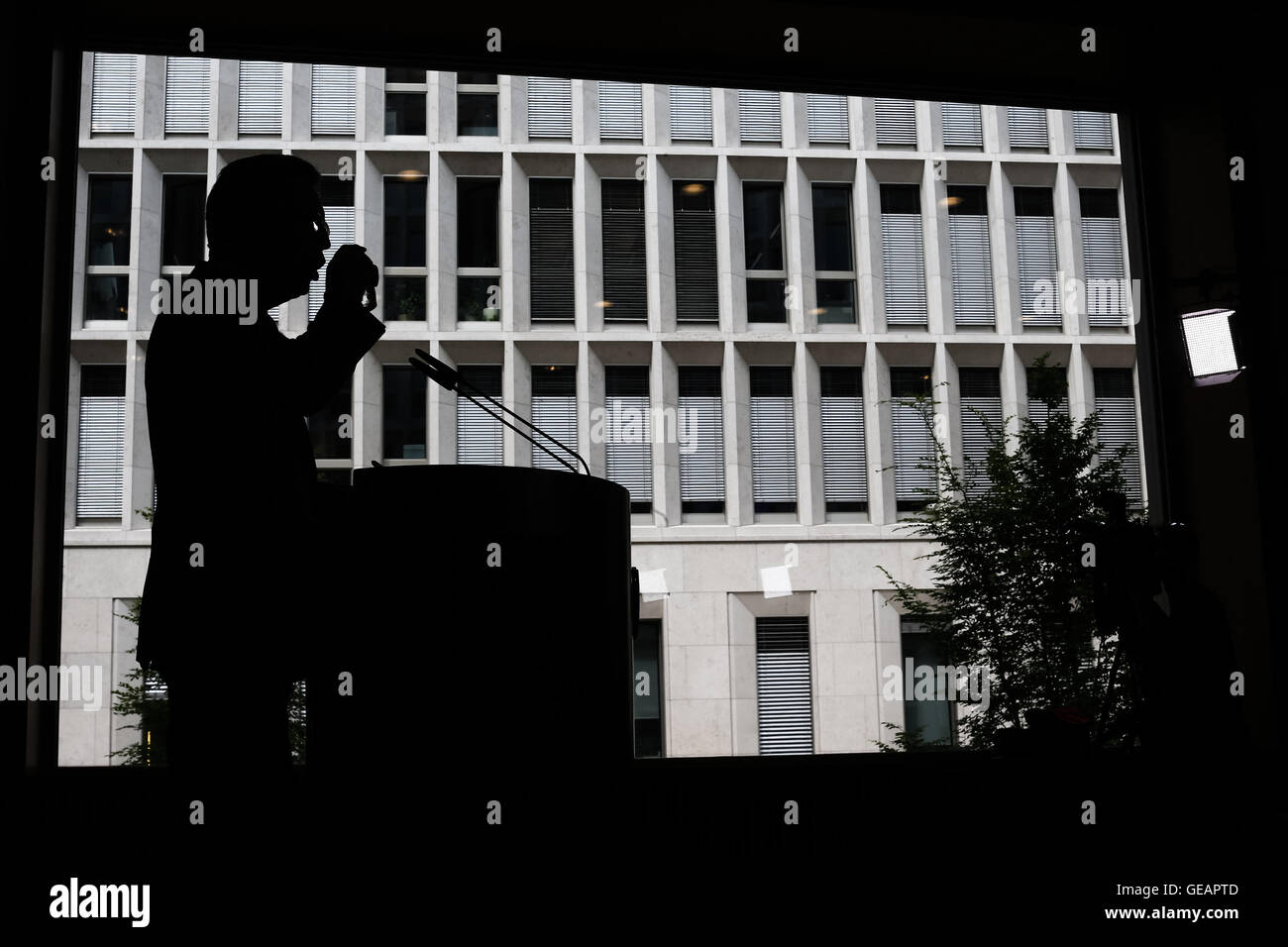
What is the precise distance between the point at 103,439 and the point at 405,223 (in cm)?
193

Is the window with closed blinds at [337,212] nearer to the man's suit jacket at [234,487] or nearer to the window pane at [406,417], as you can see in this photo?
the window pane at [406,417]

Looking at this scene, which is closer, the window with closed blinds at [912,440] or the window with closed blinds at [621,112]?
the window with closed blinds at [621,112]

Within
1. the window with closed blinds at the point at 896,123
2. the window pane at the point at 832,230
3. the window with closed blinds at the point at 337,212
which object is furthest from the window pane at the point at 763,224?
the window with closed blinds at the point at 337,212

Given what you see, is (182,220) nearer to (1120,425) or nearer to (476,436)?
(476,436)

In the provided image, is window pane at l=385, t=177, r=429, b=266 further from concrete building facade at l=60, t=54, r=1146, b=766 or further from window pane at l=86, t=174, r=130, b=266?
window pane at l=86, t=174, r=130, b=266

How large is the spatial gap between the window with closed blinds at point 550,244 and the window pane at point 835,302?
173cm

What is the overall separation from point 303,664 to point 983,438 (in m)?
6.19

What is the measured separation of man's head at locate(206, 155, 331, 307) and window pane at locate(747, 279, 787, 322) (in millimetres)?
5793

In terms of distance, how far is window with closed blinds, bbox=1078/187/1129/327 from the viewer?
16.8 ft

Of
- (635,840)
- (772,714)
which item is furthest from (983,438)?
(635,840)

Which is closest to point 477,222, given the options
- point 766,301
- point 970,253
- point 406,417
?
point 406,417

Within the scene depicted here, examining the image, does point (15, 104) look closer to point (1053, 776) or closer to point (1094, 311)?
point (1053, 776)

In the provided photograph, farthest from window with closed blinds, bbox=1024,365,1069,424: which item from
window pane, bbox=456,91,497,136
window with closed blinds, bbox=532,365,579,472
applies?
window pane, bbox=456,91,497,136

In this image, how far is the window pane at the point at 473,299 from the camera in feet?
18.7
